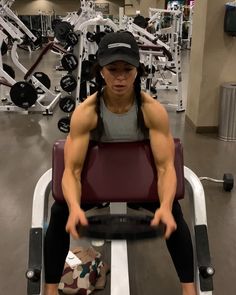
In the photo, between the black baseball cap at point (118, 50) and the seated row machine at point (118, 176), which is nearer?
the black baseball cap at point (118, 50)

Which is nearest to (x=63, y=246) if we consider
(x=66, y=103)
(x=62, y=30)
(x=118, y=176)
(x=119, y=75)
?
(x=118, y=176)

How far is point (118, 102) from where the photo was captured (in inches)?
56.0

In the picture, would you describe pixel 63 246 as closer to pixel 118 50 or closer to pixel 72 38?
pixel 118 50

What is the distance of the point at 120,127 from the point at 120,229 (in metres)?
0.59

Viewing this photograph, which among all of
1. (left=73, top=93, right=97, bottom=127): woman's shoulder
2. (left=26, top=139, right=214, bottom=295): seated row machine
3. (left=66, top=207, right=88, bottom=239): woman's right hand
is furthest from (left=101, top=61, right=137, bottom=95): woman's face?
(left=66, top=207, right=88, bottom=239): woman's right hand

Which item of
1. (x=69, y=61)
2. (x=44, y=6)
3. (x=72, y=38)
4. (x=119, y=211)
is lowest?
(x=119, y=211)

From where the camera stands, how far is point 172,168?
4.53 feet

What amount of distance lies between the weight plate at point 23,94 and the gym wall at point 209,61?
204 cm

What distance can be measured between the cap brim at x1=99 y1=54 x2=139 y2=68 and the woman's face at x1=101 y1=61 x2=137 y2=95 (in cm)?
2

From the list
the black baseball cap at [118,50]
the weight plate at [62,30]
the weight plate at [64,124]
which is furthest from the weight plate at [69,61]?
the black baseball cap at [118,50]

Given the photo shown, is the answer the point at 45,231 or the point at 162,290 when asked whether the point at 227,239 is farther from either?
the point at 45,231

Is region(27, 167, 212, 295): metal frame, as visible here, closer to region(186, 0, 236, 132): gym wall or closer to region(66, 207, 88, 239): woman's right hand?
region(66, 207, 88, 239): woman's right hand

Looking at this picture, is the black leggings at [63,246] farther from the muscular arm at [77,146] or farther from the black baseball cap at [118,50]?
the black baseball cap at [118,50]

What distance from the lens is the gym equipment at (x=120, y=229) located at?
0.94 m
